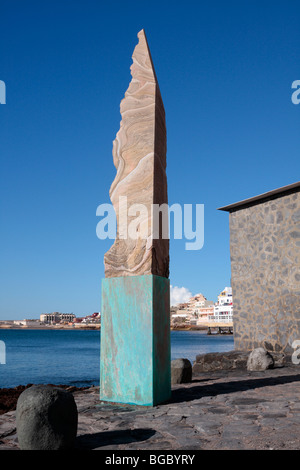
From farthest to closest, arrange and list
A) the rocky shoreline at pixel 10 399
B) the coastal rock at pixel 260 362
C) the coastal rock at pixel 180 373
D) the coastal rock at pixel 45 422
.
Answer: the coastal rock at pixel 260 362 → the rocky shoreline at pixel 10 399 → the coastal rock at pixel 180 373 → the coastal rock at pixel 45 422

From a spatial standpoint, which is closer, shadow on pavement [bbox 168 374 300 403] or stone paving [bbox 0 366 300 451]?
stone paving [bbox 0 366 300 451]

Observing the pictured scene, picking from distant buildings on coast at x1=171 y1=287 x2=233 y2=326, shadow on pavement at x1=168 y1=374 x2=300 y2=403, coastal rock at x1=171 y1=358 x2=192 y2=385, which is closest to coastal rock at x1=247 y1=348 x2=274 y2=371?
shadow on pavement at x1=168 y1=374 x2=300 y2=403

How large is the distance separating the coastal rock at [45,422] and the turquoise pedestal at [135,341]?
1797 mm

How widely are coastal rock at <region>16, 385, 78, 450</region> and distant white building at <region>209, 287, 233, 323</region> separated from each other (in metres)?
86.1

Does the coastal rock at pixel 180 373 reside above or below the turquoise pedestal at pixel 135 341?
below

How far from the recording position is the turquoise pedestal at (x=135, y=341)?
Answer: 5.35m

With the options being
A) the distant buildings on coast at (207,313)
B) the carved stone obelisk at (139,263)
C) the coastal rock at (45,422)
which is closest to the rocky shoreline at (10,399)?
the carved stone obelisk at (139,263)

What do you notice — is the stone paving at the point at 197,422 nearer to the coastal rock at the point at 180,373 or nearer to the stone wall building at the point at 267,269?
the coastal rock at the point at 180,373

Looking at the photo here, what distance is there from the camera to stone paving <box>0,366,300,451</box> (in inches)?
144

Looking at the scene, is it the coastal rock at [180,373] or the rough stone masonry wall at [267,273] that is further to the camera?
the rough stone masonry wall at [267,273]

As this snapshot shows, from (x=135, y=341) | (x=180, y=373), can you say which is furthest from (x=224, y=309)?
(x=135, y=341)

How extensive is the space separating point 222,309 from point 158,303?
87.5 meters

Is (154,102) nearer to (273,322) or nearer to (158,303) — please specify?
(158,303)

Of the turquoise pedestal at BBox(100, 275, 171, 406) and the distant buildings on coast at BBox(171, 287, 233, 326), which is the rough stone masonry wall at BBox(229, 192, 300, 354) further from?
the distant buildings on coast at BBox(171, 287, 233, 326)
